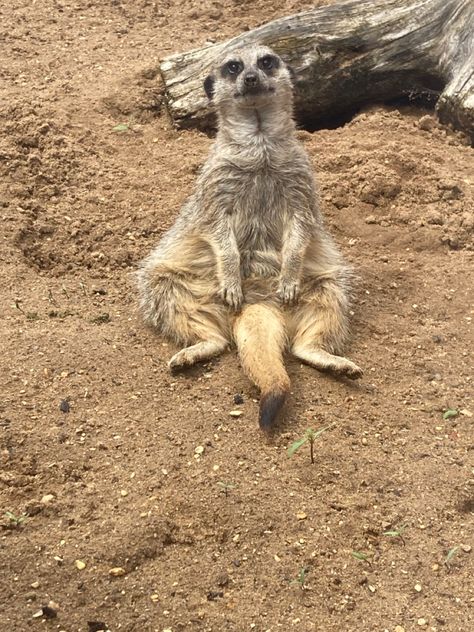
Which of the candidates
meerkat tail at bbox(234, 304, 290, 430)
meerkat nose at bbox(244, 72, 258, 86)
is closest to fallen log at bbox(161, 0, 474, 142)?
meerkat nose at bbox(244, 72, 258, 86)

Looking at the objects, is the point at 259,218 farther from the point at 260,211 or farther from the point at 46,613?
the point at 46,613

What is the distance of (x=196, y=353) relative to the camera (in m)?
3.10

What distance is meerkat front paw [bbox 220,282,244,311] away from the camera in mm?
3352

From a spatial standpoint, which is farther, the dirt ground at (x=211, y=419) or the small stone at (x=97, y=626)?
the dirt ground at (x=211, y=419)

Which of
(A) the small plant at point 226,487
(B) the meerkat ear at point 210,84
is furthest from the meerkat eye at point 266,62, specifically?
(A) the small plant at point 226,487

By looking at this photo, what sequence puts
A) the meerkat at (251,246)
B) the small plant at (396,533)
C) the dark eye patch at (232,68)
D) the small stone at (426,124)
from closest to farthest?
the small plant at (396,533) → the meerkat at (251,246) → the dark eye patch at (232,68) → the small stone at (426,124)

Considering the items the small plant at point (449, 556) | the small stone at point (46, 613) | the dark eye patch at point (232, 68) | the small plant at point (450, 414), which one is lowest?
the small stone at point (46, 613)

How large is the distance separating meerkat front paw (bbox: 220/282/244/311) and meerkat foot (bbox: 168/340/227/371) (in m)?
0.19

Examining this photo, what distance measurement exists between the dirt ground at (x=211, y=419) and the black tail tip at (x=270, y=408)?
7 cm

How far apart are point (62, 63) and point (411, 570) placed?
15.4 feet

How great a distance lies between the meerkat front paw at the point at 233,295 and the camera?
335 cm

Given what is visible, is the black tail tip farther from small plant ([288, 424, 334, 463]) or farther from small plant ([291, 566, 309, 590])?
small plant ([291, 566, 309, 590])

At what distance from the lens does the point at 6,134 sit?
466 centimetres

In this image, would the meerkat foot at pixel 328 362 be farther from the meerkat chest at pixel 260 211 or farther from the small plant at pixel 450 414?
the meerkat chest at pixel 260 211
